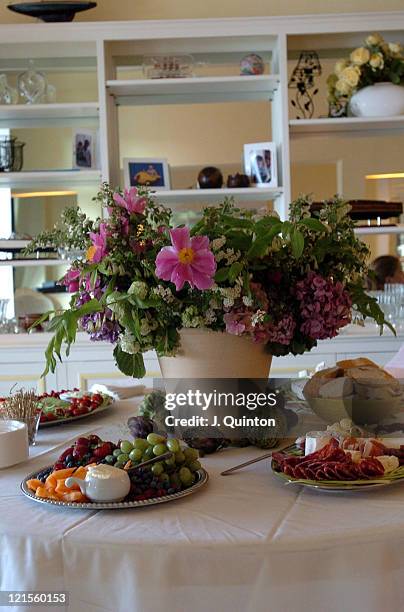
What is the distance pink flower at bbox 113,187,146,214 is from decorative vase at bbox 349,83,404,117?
7.63 feet

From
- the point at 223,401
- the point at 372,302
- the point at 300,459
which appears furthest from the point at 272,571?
the point at 372,302

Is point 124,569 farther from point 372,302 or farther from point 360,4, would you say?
point 360,4

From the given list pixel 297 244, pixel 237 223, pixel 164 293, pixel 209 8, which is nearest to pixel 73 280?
pixel 164 293

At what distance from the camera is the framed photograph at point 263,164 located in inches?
145

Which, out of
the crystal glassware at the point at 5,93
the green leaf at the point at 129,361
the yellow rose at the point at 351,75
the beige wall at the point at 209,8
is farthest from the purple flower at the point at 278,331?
the beige wall at the point at 209,8

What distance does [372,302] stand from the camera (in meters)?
1.73

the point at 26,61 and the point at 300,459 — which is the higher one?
the point at 26,61

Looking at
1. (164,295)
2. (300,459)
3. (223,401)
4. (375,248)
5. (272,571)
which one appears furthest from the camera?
(375,248)

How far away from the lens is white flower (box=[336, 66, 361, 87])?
358cm

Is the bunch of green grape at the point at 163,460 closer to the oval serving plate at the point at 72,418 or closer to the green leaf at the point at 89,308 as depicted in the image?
the green leaf at the point at 89,308

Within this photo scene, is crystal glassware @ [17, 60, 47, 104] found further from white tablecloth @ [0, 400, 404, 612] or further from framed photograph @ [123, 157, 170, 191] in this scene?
white tablecloth @ [0, 400, 404, 612]

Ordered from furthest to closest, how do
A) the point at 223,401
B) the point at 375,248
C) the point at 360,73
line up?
the point at 375,248 < the point at 360,73 < the point at 223,401

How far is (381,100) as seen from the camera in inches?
141

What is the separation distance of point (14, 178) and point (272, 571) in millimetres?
3072
